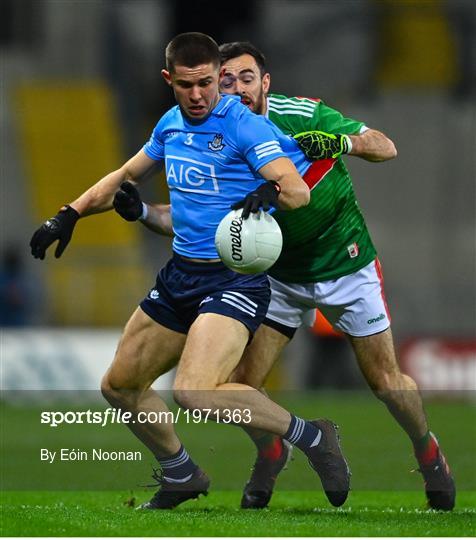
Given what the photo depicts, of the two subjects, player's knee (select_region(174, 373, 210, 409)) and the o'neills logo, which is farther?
player's knee (select_region(174, 373, 210, 409))

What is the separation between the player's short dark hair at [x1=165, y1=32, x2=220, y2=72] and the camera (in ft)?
24.8

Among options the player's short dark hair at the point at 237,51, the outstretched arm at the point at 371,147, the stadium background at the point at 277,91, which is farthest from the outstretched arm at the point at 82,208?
the stadium background at the point at 277,91

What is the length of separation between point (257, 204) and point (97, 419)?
9.93 m

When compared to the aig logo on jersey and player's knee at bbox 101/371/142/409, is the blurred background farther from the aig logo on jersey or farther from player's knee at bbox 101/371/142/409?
the aig logo on jersey

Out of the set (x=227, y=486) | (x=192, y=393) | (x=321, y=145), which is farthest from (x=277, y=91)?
(x=192, y=393)

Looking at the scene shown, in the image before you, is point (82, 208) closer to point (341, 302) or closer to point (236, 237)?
point (236, 237)

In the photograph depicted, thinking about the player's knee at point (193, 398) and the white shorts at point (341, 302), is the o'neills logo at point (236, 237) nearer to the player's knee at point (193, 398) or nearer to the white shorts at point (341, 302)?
the player's knee at point (193, 398)

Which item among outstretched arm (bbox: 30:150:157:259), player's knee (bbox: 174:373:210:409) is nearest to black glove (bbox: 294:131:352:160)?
outstretched arm (bbox: 30:150:157:259)

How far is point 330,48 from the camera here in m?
24.6

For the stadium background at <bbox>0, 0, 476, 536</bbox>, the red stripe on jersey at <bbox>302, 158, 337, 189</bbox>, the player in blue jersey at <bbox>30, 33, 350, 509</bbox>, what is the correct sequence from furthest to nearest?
the stadium background at <bbox>0, 0, 476, 536</bbox>, the red stripe on jersey at <bbox>302, 158, 337, 189</bbox>, the player in blue jersey at <bbox>30, 33, 350, 509</bbox>

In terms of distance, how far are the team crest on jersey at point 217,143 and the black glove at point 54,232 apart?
3.43ft

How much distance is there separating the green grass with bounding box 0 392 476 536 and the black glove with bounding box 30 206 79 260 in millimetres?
1419

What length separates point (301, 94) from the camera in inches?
925

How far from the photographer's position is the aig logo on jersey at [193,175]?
7770 mm
